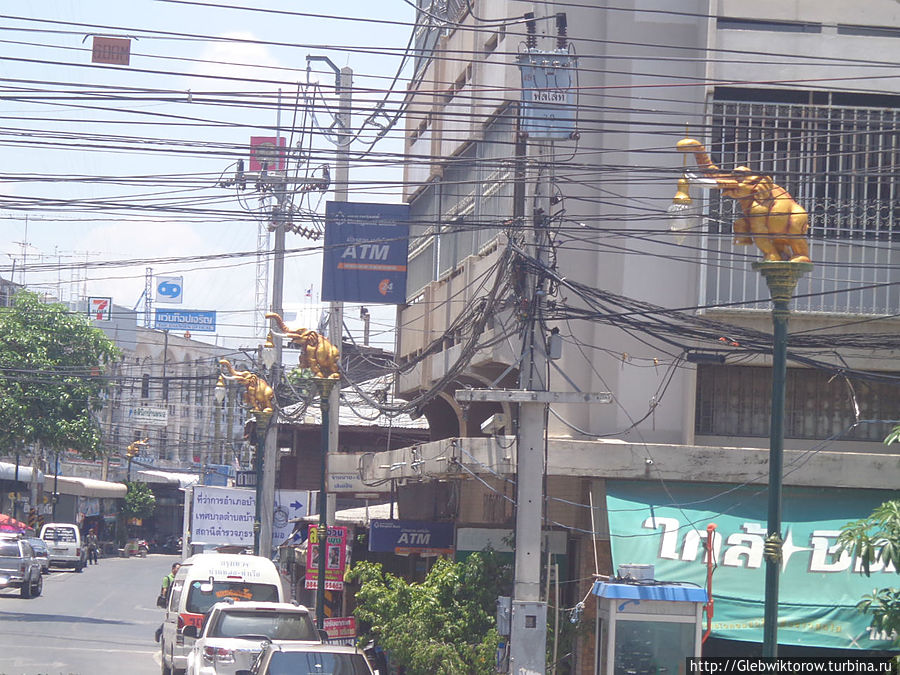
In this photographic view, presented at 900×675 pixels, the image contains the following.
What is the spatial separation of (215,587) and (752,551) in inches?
388

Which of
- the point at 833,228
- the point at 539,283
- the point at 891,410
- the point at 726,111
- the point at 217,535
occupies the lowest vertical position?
the point at 217,535

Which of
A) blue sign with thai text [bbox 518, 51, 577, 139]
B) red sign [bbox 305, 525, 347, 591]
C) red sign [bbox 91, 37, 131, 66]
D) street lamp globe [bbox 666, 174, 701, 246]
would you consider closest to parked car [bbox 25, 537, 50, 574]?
red sign [bbox 305, 525, 347, 591]

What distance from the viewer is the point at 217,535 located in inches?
1417

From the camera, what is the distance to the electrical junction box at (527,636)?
48.3ft

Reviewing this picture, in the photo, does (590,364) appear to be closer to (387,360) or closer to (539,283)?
(539,283)

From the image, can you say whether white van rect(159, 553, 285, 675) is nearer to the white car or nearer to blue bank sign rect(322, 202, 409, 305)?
the white car

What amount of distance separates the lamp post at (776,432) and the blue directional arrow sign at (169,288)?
328 feet

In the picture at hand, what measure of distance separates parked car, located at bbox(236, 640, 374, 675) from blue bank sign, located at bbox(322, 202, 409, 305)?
962 centimetres

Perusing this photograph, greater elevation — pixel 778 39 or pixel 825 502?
pixel 778 39

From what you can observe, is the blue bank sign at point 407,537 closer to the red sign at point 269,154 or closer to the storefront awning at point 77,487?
the red sign at point 269,154

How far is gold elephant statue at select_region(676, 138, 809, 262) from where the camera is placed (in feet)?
42.3

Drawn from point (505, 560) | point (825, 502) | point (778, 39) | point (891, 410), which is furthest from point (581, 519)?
point (778, 39)

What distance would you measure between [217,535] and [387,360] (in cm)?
839

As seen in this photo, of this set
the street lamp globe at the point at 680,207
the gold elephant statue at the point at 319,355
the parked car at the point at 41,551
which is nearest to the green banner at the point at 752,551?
the street lamp globe at the point at 680,207
